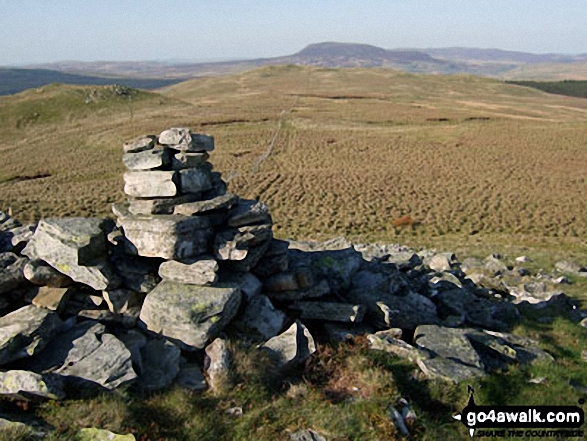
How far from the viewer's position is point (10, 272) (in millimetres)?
11336

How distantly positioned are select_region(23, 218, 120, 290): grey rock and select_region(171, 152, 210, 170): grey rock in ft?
8.84

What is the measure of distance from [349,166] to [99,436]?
44206 millimetres

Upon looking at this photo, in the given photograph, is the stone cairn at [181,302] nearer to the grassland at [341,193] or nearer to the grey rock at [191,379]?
the grey rock at [191,379]

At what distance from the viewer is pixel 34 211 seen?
1395 inches

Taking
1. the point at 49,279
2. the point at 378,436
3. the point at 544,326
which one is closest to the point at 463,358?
the point at 378,436

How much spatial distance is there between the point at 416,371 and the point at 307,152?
47.6 metres

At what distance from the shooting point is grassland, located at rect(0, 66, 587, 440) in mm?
8914

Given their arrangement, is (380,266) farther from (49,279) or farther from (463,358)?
(49,279)

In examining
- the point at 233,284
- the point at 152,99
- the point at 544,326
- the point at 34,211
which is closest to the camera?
the point at 233,284

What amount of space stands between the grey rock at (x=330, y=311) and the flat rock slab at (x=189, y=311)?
6.51 feet

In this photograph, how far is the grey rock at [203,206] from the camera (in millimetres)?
12258

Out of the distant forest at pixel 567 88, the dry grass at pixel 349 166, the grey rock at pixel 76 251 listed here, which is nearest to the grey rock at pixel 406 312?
the grey rock at pixel 76 251

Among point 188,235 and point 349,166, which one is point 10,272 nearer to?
point 188,235

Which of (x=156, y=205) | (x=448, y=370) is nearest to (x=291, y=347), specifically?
Result: (x=448, y=370)
